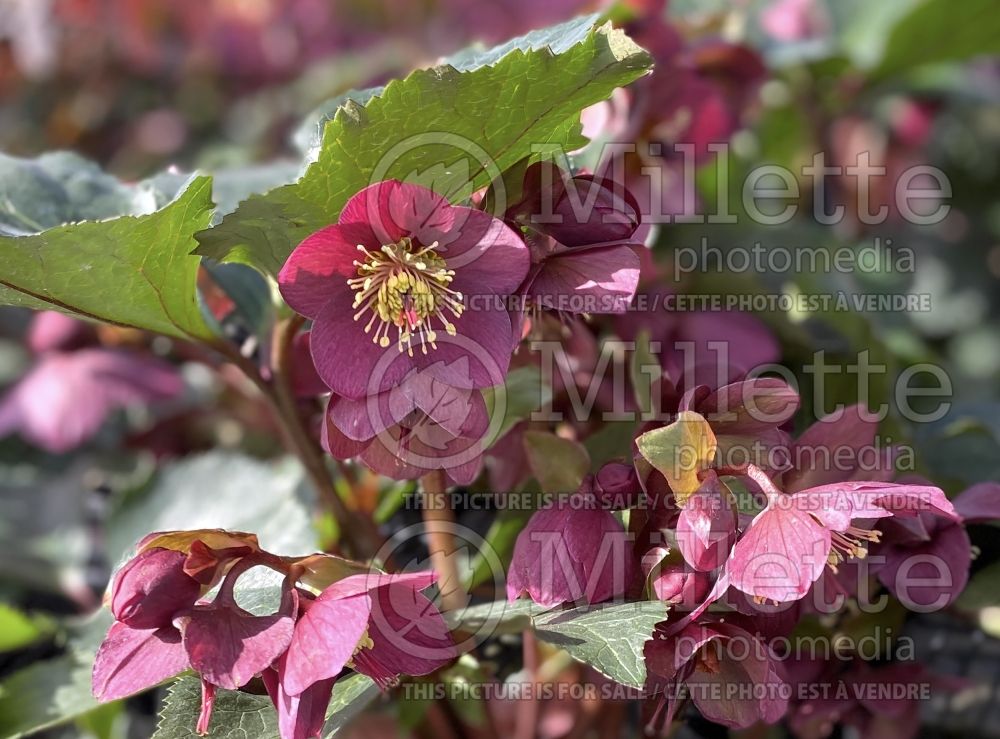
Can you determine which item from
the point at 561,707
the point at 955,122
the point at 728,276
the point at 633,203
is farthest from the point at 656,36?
the point at 955,122

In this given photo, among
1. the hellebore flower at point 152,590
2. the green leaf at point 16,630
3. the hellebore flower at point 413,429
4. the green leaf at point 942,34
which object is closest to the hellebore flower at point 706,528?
the hellebore flower at point 413,429

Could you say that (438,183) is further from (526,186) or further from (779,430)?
(779,430)

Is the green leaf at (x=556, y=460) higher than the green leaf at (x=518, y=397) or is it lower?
lower

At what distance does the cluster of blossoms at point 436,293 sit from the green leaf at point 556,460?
39 mm

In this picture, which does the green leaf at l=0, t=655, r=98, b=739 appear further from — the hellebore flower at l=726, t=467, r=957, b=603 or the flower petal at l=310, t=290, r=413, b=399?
the hellebore flower at l=726, t=467, r=957, b=603

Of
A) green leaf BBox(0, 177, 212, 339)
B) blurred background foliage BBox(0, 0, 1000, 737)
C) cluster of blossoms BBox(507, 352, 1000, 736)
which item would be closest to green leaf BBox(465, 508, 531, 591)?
blurred background foliage BBox(0, 0, 1000, 737)

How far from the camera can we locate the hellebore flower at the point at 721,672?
0.46 meters

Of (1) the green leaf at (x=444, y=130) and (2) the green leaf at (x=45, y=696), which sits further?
(2) the green leaf at (x=45, y=696)

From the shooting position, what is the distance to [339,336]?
18.8 inches

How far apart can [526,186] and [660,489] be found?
16 centimetres

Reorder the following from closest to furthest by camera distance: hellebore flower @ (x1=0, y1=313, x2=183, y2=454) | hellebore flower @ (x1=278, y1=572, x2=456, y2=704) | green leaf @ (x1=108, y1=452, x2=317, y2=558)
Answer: hellebore flower @ (x1=278, y1=572, x2=456, y2=704)
green leaf @ (x1=108, y1=452, x2=317, y2=558)
hellebore flower @ (x1=0, y1=313, x2=183, y2=454)

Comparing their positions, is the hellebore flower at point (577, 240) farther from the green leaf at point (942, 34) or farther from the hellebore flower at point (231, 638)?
the green leaf at point (942, 34)

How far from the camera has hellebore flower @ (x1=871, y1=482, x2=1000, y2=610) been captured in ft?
1.73

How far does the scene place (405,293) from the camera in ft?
1.63
